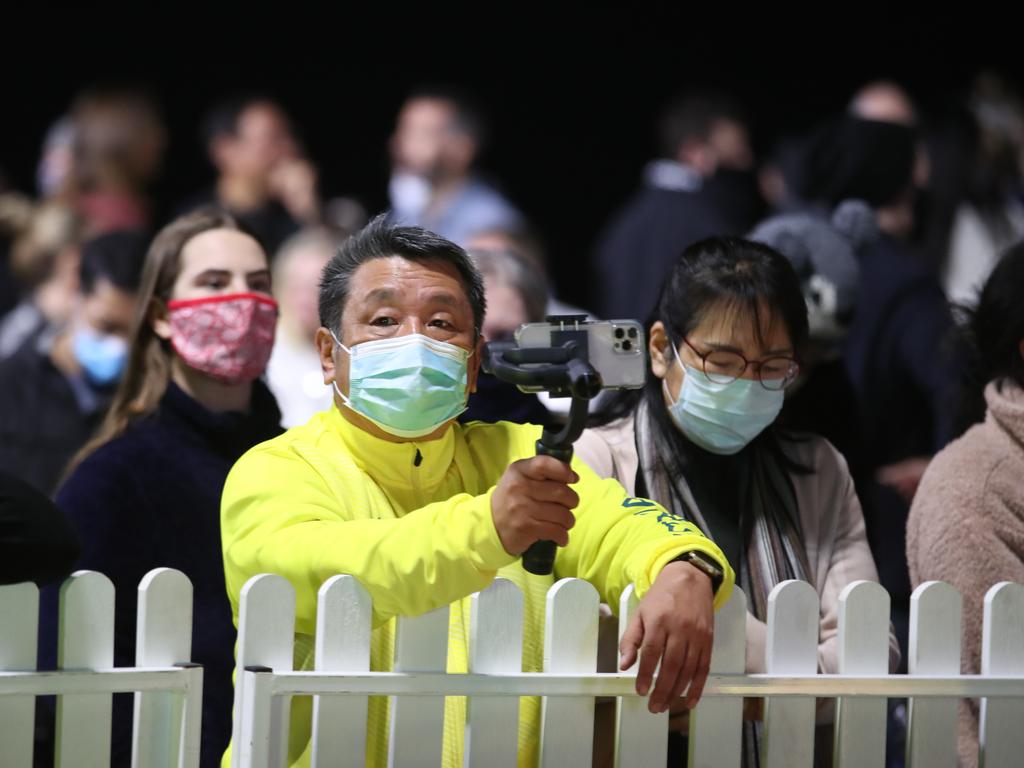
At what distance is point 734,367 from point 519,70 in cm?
687

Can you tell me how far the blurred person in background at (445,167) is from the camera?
25.0 feet


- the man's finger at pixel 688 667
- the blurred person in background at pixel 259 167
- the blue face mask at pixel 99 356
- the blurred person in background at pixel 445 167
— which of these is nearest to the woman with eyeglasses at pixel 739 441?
the man's finger at pixel 688 667

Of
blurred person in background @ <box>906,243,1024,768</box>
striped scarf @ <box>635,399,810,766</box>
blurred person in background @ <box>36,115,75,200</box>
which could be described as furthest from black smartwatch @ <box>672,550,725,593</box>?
blurred person in background @ <box>36,115,75,200</box>

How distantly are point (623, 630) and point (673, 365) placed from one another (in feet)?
2.53

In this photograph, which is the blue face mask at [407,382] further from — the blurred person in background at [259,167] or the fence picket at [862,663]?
the blurred person in background at [259,167]

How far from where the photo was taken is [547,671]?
108 inches

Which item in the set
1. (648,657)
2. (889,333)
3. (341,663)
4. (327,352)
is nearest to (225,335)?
(327,352)

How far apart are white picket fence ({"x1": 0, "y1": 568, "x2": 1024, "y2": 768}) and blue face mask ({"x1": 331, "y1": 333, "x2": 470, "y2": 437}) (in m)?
0.32

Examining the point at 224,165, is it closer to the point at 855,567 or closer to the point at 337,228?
the point at 337,228

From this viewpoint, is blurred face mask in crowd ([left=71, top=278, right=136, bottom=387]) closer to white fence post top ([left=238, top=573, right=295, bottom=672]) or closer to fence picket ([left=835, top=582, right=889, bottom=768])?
white fence post top ([left=238, top=573, right=295, bottom=672])

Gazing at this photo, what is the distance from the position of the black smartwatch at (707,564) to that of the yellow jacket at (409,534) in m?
0.01

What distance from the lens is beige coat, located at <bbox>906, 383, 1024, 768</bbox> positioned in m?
3.29

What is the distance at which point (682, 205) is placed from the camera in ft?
23.6

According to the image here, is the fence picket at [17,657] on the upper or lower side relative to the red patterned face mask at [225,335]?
lower
